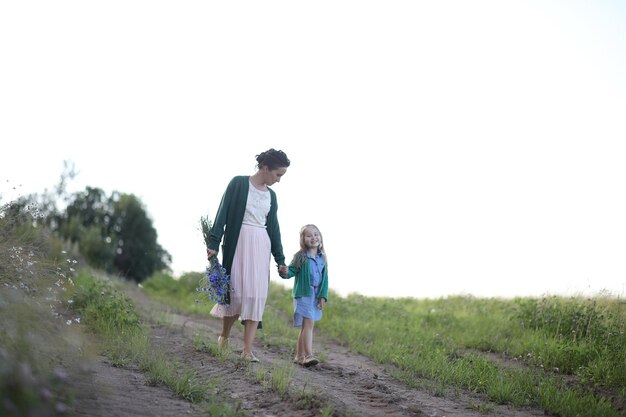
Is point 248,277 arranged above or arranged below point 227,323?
above

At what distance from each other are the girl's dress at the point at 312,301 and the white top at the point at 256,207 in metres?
0.89

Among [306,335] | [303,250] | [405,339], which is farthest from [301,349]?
[405,339]

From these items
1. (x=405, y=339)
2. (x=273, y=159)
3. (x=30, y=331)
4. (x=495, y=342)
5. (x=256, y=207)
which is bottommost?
(x=30, y=331)

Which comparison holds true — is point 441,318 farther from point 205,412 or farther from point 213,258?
point 205,412

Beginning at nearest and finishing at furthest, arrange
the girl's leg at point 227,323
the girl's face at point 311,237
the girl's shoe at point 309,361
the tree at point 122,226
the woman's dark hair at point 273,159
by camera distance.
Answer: the woman's dark hair at point 273,159 < the girl's leg at point 227,323 < the girl's shoe at point 309,361 < the girl's face at point 311,237 < the tree at point 122,226

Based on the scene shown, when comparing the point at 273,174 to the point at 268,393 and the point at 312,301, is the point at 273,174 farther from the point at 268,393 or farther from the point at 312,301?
the point at 268,393

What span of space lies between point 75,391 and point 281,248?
155 inches

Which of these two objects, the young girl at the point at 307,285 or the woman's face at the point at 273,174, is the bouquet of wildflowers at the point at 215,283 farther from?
the woman's face at the point at 273,174

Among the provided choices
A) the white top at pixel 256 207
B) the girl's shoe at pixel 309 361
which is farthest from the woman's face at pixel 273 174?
the girl's shoe at pixel 309 361

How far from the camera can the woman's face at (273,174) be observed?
809 cm

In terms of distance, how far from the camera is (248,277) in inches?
313

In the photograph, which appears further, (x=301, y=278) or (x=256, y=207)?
(x=301, y=278)

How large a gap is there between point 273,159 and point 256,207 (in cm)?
62

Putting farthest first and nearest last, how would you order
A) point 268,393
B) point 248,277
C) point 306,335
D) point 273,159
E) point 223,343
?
point 306,335, point 223,343, point 273,159, point 248,277, point 268,393
